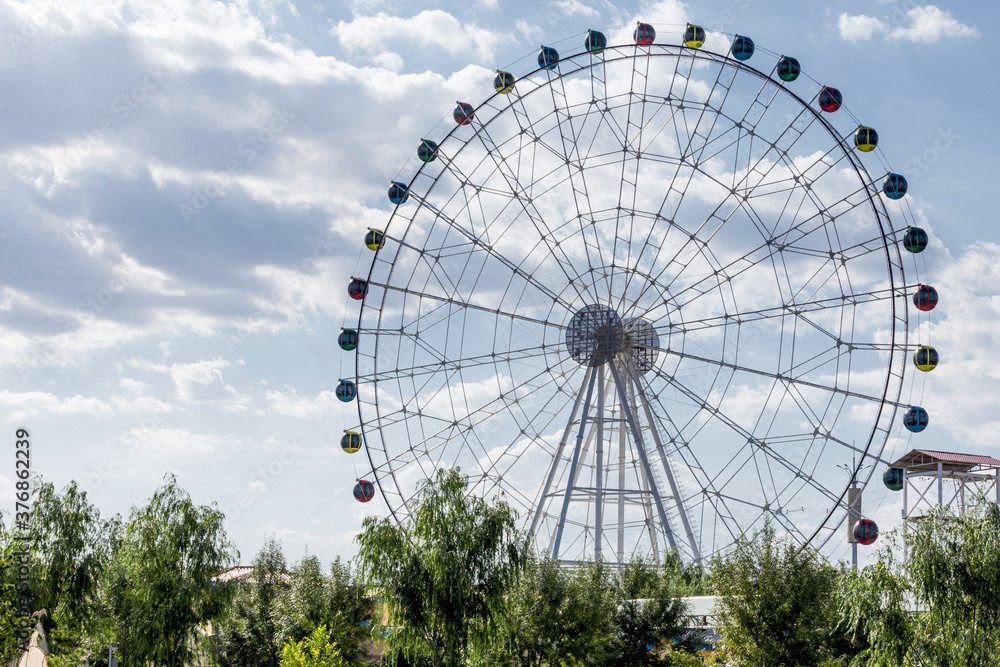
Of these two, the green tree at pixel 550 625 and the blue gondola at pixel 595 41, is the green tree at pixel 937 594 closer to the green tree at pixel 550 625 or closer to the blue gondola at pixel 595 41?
the green tree at pixel 550 625

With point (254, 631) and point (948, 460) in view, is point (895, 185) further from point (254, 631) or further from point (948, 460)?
point (254, 631)

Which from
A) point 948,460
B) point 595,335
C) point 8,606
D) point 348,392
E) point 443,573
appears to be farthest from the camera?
point 948,460

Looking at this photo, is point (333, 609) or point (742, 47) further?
point (333, 609)

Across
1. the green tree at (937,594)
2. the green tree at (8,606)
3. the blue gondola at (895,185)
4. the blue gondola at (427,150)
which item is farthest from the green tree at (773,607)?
the blue gondola at (427,150)

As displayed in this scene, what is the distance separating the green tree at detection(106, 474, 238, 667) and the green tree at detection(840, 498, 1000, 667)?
17.6m

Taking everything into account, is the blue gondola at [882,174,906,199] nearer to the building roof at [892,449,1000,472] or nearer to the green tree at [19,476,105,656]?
the building roof at [892,449,1000,472]

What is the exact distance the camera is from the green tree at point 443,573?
26.1 metres

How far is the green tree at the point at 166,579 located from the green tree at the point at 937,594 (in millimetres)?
17614

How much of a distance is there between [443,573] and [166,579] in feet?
28.7

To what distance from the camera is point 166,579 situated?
95.9 ft

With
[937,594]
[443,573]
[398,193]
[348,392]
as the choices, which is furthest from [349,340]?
[937,594]

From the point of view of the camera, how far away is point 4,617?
23.3 meters

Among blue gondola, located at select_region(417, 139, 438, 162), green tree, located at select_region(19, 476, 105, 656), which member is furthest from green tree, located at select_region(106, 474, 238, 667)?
blue gondola, located at select_region(417, 139, 438, 162)

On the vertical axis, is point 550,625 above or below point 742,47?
below
